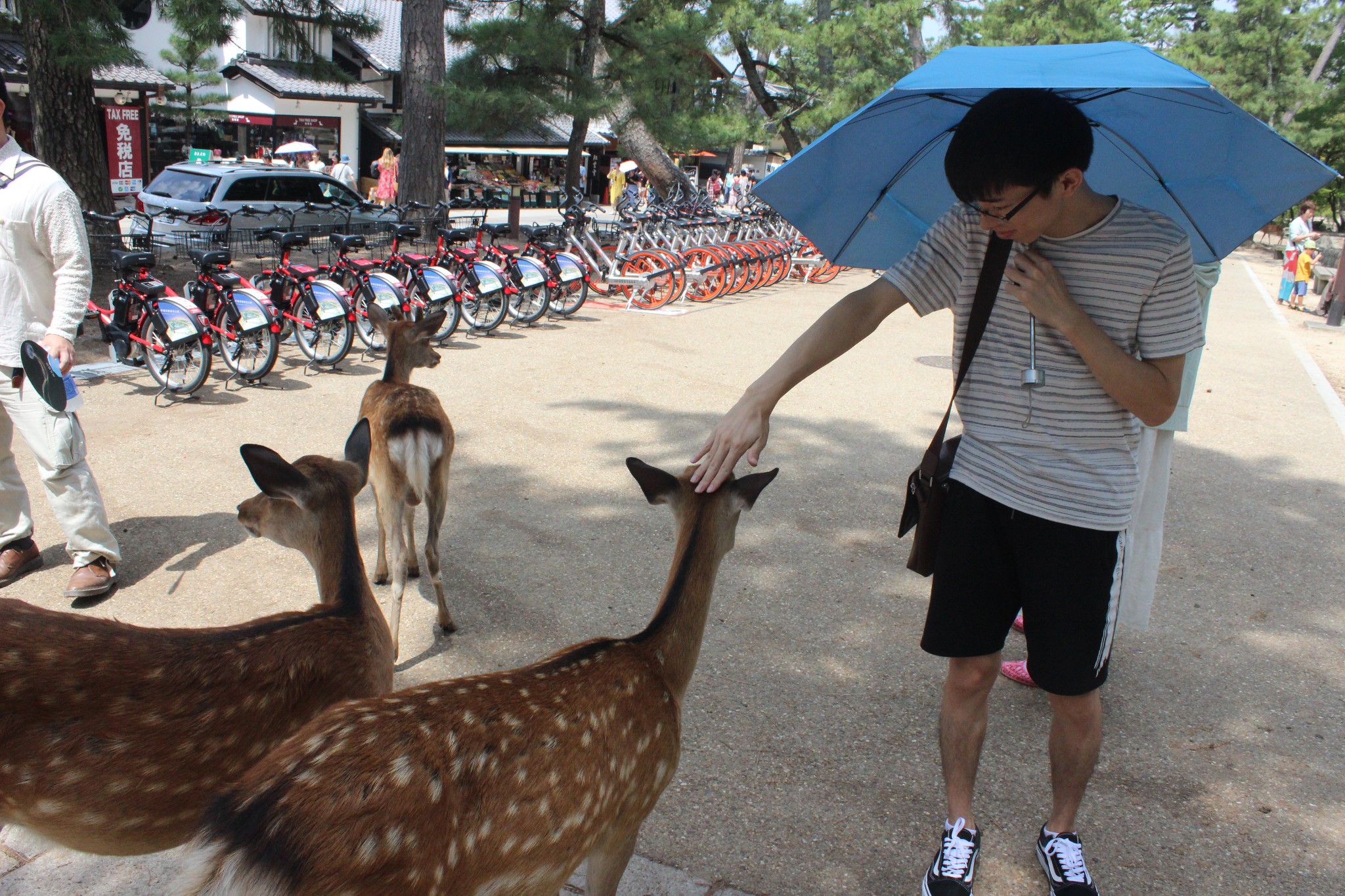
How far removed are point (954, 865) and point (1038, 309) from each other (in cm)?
156

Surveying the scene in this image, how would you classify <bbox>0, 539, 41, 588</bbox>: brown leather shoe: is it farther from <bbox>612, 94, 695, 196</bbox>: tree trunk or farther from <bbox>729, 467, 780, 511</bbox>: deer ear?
<bbox>612, 94, 695, 196</bbox>: tree trunk

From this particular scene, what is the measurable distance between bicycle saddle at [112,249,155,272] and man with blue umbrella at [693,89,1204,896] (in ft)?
22.4

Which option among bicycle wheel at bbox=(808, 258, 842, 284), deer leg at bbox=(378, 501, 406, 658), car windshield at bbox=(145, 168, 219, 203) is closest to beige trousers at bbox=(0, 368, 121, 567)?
deer leg at bbox=(378, 501, 406, 658)

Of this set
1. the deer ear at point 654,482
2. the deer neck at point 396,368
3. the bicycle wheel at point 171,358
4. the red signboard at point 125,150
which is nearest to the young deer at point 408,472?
the deer neck at point 396,368

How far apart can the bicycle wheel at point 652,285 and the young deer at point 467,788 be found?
35.1 ft

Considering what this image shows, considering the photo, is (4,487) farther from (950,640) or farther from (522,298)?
(522,298)

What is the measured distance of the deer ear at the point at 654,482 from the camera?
8.09ft

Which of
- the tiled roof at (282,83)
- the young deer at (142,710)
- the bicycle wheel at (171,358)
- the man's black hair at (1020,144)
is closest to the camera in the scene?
the man's black hair at (1020,144)

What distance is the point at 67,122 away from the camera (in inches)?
449

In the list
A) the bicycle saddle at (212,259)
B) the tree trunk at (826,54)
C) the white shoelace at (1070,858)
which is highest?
the tree trunk at (826,54)

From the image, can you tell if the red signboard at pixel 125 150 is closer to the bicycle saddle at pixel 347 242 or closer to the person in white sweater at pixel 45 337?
the bicycle saddle at pixel 347 242

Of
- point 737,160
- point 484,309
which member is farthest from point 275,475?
point 737,160

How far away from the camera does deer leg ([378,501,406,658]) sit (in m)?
4.02

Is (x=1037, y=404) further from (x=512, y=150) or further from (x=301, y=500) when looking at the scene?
(x=512, y=150)
